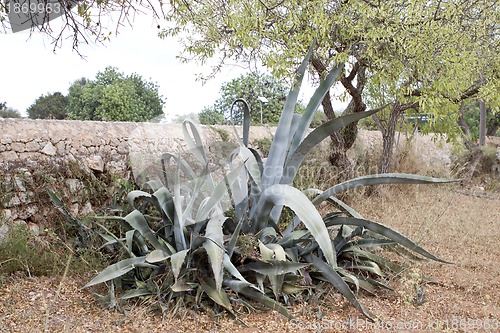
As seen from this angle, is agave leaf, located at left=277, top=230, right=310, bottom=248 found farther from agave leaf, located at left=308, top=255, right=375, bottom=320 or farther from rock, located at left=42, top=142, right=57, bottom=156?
rock, located at left=42, top=142, right=57, bottom=156

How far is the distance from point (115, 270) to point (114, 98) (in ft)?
40.9

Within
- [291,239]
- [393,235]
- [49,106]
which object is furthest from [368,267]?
[49,106]

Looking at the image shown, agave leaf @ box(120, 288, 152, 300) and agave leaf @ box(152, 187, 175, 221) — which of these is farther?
agave leaf @ box(152, 187, 175, 221)

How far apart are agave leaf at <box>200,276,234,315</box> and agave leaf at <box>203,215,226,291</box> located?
0.24 feet

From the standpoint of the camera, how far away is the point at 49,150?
4.89 meters

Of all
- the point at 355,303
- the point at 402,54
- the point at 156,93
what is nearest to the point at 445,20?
the point at 402,54

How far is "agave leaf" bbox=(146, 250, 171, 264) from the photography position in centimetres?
325

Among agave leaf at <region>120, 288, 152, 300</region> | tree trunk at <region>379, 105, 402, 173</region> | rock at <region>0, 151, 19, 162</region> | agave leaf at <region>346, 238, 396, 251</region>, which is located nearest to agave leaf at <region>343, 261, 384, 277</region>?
agave leaf at <region>346, 238, 396, 251</region>

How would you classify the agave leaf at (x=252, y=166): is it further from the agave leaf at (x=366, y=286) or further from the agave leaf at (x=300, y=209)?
the agave leaf at (x=366, y=286)

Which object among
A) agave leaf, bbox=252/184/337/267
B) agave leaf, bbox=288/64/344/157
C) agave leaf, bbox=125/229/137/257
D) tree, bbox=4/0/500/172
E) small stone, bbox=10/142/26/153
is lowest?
agave leaf, bbox=125/229/137/257

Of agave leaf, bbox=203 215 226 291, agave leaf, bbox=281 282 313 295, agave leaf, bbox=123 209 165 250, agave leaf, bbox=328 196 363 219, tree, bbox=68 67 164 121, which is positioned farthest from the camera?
tree, bbox=68 67 164 121

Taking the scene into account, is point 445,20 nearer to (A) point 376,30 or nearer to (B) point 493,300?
(A) point 376,30

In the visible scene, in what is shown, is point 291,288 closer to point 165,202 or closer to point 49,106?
point 165,202

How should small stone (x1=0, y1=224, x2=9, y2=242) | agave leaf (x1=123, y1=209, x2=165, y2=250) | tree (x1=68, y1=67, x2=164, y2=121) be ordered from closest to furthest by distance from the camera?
agave leaf (x1=123, y1=209, x2=165, y2=250) < small stone (x1=0, y1=224, x2=9, y2=242) < tree (x1=68, y1=67, x2=164, y2=121)
